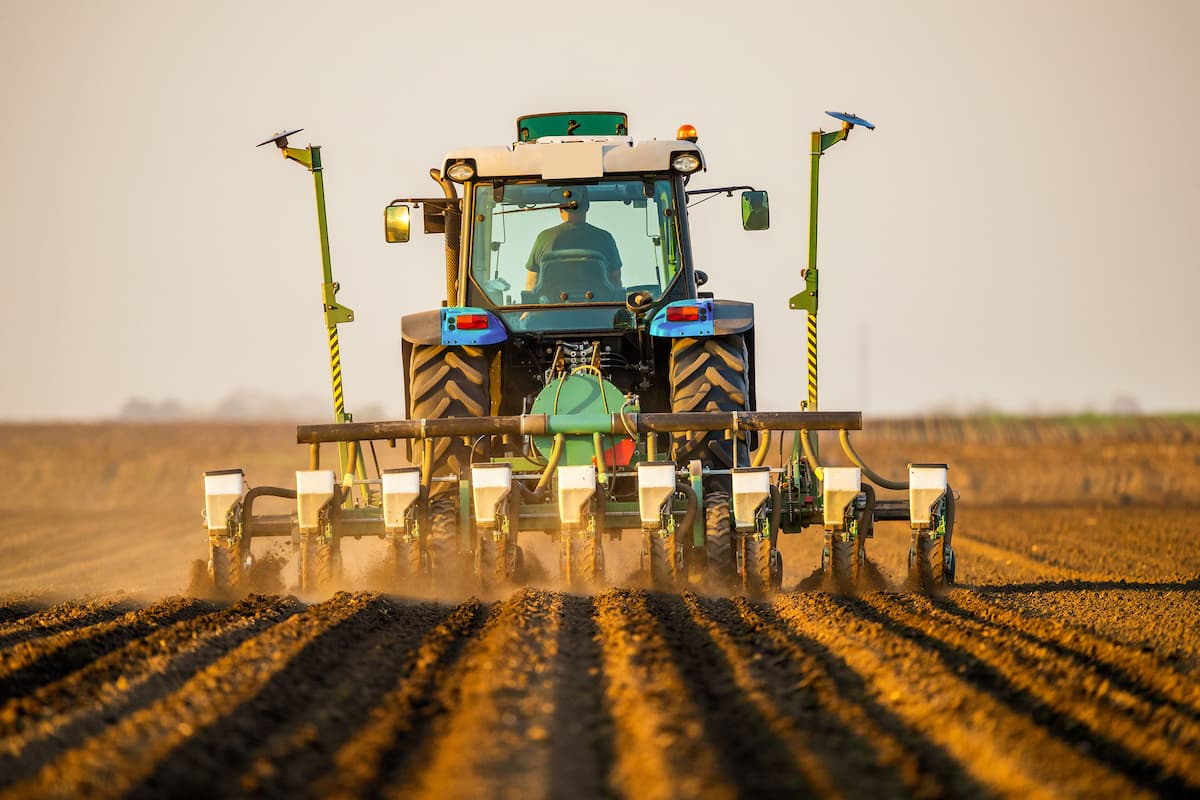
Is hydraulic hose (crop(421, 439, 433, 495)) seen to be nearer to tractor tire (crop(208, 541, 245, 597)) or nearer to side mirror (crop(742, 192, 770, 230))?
tractor tire (crop(208, 541, 245, 597))

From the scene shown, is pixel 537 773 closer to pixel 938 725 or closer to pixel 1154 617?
pixel 938 725

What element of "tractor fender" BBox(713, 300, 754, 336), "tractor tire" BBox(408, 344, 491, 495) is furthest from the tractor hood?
"tractor tire" BBox(408, 344, 491, 495)

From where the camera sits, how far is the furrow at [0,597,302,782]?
4152mm

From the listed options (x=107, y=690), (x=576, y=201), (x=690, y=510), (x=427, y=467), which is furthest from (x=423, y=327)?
(x=107, y=690)

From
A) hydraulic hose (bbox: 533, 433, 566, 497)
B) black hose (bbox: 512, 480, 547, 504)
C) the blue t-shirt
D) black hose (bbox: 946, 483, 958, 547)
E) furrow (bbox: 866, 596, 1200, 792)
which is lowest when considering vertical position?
furrow (bbox: 866, 596, 1200, 792)

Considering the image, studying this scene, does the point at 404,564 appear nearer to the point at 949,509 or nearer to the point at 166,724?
the point at 949,509

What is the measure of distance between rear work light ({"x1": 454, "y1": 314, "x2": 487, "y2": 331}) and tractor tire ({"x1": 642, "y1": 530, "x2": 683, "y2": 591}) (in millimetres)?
1572

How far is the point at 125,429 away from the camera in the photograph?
3912 cm

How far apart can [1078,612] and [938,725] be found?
3.93 meters

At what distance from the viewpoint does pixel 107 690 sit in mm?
4910

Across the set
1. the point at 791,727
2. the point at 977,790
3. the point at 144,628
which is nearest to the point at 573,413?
the point at 144,628

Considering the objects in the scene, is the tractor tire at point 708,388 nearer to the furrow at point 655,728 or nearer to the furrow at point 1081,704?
the furrow at point 1081,704

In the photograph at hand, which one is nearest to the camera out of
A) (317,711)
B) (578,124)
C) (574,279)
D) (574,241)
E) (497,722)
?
(497,722)

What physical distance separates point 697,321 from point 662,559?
140 cm
